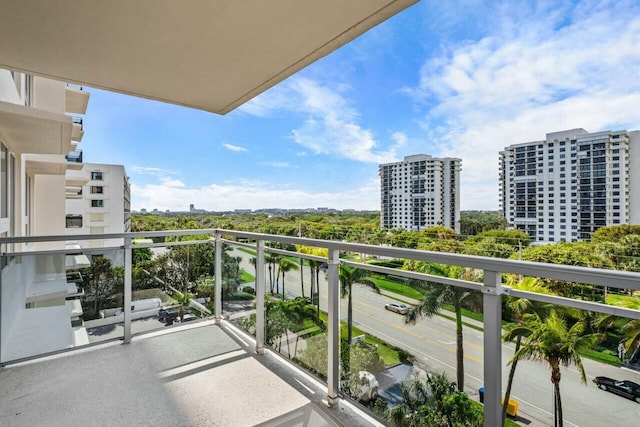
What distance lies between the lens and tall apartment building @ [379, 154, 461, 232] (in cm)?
3566

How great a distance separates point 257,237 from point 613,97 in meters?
41.9

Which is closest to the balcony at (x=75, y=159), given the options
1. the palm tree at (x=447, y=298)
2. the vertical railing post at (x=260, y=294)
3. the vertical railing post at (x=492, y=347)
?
the vertical railing post at (x=260, y=294)

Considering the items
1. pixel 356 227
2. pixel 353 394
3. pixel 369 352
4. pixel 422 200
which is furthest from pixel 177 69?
pixel 422 200

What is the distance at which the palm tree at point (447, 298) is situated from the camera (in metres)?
1.53

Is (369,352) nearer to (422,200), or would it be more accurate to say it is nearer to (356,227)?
(356,227)

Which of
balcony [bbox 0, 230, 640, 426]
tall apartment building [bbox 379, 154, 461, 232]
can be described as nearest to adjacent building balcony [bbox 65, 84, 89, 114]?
balcony [bbox 0, 230, 640, 426]

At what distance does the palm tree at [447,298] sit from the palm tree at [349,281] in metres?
0.38

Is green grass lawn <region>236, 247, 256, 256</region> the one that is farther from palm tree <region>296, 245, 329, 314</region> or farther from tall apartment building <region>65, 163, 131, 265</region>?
tall apartment building <region>65, 163, 131, 265</region>

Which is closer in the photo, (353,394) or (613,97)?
(353,394)

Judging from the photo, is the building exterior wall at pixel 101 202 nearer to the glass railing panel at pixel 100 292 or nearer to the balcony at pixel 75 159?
the balcony at pixel 75 159

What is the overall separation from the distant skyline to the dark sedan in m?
27.2

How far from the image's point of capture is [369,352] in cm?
200

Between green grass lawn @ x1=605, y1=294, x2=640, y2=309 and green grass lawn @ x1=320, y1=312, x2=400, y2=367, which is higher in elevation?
green grass lawn @ x1=605, y1=294, x2=640, y2=309

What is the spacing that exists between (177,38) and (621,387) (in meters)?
2.56
